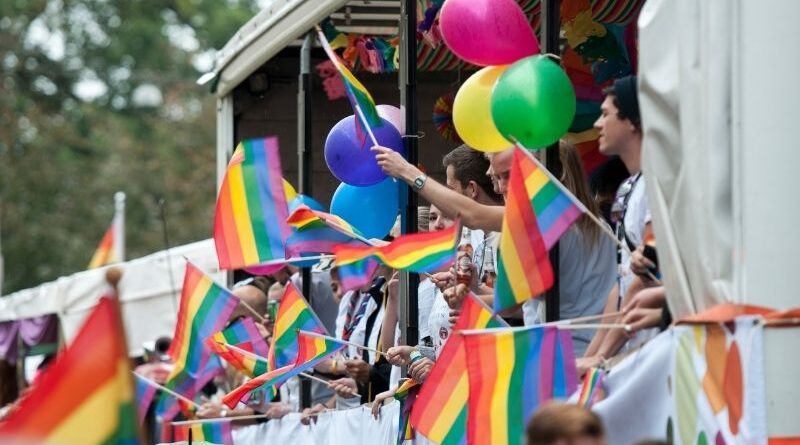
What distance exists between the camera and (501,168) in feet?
24.9

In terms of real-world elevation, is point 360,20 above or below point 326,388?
above

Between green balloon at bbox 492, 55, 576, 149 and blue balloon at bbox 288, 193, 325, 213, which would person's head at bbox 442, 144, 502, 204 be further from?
blue balloon at bbox 288, 193, 325, 213

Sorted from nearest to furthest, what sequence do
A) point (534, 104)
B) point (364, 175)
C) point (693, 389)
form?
point (693, 389), point (534, 104), point (364, 175)

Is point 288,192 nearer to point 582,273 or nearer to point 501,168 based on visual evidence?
point 501,168

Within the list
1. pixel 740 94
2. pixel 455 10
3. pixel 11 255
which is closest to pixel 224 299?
pixel 455 10

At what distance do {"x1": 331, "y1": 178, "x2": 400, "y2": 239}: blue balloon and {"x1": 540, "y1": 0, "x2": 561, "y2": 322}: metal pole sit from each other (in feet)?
6.90

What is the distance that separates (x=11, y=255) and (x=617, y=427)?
39266 mm

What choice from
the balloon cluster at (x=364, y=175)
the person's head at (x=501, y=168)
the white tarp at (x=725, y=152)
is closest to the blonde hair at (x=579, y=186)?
the person's head at (x=501, y=168)

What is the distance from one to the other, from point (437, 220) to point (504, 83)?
6.67 feet

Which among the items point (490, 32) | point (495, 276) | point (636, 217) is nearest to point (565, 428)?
point (636, 217)

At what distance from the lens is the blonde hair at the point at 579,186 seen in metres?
7.26

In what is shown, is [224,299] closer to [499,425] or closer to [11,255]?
[499,425]

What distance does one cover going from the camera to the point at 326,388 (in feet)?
39.0

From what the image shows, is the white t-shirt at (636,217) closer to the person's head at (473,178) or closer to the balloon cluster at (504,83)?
the balloon cluster at (504,83)
